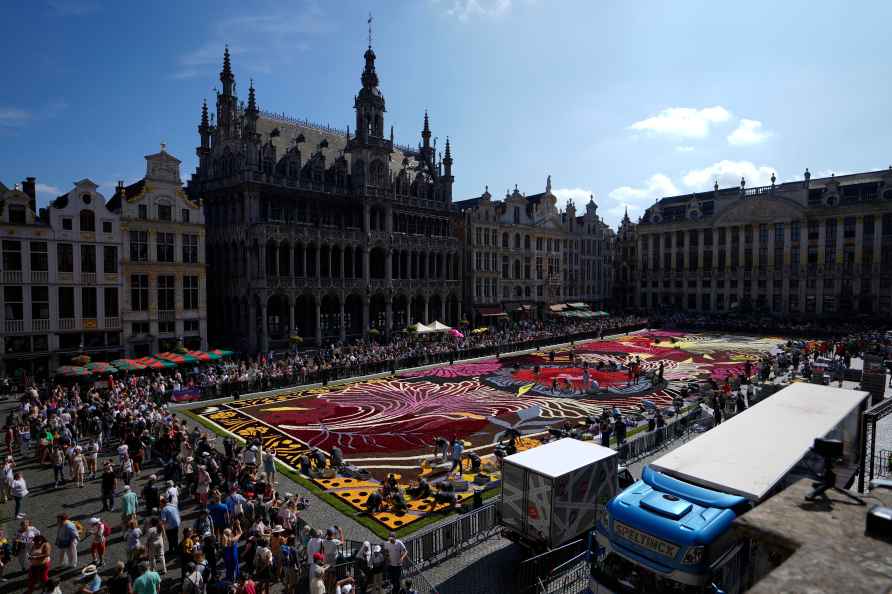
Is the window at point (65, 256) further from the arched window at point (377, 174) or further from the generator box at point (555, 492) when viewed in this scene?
the generator box at point (555, 492)

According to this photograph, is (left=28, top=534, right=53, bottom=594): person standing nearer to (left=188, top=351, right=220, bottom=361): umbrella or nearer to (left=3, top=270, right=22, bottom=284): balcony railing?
(left=188, top=351, right=220, bottom=361): umbrella

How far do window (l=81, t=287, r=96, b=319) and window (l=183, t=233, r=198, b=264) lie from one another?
24.6ft

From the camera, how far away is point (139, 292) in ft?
143

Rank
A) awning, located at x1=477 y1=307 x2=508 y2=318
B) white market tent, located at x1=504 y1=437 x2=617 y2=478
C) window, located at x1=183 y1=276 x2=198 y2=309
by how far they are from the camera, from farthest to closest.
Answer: awning, located at x1=477 y1=307 x2=508 y2=318 → window, located at x1=183 y1=276 x2=198 y2=309 → white market tent, located at x1=504 y1=437 x2=617 y2=478

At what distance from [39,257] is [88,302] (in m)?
4.53

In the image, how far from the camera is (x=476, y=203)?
74.0 m

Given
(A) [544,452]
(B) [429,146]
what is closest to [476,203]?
(B) [429,146]

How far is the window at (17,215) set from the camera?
3753 cm

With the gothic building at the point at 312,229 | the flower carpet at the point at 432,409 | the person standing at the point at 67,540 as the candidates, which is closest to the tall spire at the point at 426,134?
the gothic building at the point at 312,229

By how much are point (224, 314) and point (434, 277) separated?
81.9 feet

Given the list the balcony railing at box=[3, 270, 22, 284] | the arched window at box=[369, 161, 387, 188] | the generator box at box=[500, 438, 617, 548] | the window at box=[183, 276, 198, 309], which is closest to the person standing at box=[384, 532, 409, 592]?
the generator box at box=[500, 438, 617, 548]

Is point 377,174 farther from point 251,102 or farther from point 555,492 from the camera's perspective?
point 555,492

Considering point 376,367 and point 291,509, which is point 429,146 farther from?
point 291,509

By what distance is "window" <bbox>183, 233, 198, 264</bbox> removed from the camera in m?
46.1
